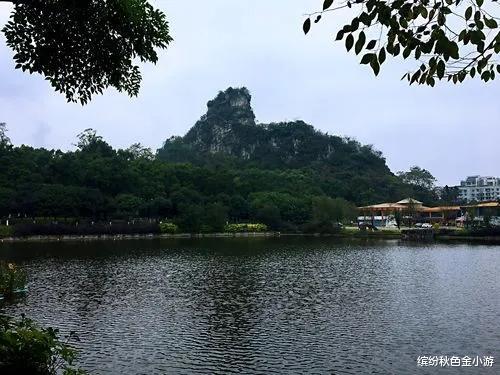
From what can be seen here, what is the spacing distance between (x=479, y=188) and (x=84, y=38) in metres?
157

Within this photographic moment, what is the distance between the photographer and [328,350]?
473 inches

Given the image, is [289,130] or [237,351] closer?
[237,351]

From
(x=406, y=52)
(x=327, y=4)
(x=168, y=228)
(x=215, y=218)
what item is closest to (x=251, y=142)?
(x=215, y=218)

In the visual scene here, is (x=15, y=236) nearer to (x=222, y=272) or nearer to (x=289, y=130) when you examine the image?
(x=222, y=272)

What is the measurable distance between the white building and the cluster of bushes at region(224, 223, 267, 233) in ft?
284

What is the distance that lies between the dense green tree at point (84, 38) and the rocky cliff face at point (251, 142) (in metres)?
116

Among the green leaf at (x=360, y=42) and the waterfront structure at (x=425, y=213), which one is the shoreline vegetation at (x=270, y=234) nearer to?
the waterfront structure at (x=425, y=213)

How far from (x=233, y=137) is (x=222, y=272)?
107757 millimetres

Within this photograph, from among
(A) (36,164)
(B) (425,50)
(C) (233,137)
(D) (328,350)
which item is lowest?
(D) (328,350)

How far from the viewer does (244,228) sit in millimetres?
68688

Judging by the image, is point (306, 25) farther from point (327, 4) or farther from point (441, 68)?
point (441, 68)

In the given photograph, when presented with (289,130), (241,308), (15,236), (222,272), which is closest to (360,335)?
(241,308)

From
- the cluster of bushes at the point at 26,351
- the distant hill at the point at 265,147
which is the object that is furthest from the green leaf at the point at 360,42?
the distant hill at the point at 265,147

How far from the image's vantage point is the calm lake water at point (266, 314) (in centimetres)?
1143
